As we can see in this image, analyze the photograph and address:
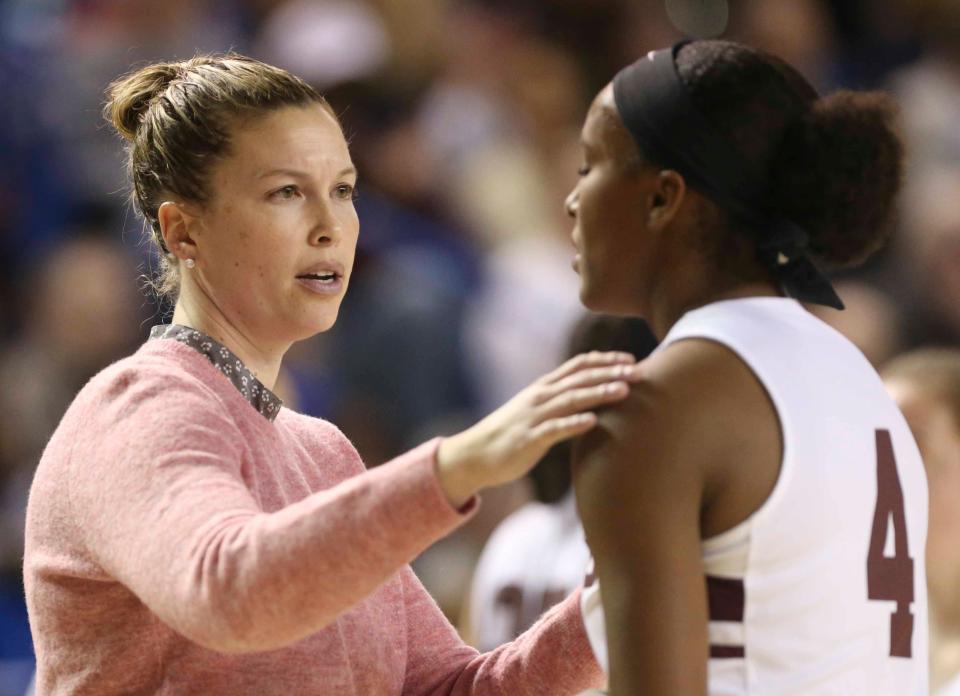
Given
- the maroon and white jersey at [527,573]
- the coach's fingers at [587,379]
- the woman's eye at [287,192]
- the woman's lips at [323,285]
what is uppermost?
the woman's eye at [287,192]

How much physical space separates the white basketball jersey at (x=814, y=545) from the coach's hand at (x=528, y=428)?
0.16 m

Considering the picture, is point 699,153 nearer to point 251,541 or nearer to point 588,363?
point 588,363

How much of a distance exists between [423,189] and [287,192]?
12.2 ft

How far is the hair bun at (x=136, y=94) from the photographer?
2523mm

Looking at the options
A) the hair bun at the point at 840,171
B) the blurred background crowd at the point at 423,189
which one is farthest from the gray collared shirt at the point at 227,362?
the blurred background crowd at the point at 423,189

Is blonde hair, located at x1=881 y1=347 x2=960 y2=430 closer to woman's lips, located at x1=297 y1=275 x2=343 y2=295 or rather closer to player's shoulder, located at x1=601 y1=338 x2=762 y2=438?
woman's lips, located at x1=297 y1=275 x2=343 y2=295

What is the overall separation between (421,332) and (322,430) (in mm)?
2952

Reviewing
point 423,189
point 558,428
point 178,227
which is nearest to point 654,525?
point 558,428

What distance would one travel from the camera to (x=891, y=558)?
2.03 m

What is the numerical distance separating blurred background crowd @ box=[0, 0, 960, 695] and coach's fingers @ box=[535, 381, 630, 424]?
2.97m

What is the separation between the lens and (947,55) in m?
6.61

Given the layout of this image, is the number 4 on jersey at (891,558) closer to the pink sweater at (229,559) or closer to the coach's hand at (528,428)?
the coach's hand at (528,428)

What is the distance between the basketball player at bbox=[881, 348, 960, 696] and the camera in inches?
137

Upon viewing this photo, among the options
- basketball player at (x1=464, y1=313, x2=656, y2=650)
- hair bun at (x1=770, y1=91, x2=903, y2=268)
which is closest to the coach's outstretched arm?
hair bun at (x1=770, y1=91, x2=903, y2=268)
